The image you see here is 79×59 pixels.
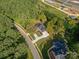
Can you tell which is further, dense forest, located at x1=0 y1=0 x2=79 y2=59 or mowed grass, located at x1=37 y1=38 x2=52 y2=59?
mowed grass, located at x1=37 y1=38 x2=52 y2=59

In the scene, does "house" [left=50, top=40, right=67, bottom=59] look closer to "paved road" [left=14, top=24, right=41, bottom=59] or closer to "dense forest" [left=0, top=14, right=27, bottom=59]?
"paved road" [left=14, top=24, right=41, bottom=59]

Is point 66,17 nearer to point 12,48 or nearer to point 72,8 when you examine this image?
point 72,8

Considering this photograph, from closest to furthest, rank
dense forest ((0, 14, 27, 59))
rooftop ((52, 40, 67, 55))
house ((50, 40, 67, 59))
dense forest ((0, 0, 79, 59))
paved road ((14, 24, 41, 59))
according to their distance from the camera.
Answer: dense forest ((0, 14, 27, 59)) → dense forest ((0, 0, 79, 59)) → paved road ((14, 24, 41, 59)) → house ((50, 40, 67, 59)) → rooftop ((52, 40, 67, 55))

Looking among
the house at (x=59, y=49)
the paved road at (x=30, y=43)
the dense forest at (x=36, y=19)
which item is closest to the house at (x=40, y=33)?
the dense forest at (x=36, y=19)

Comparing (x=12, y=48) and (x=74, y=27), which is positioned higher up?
(x=12, y=48)

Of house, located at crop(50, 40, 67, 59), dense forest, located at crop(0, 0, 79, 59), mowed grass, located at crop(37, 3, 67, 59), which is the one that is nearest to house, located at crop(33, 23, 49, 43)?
dense forest, located at crop(0, 0, 79, 59)

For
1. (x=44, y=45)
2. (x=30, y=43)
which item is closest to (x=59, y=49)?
(x=44, y=45)

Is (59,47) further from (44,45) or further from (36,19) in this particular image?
(36,19)

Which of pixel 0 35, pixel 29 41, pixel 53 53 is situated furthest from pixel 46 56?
pixel 0 35

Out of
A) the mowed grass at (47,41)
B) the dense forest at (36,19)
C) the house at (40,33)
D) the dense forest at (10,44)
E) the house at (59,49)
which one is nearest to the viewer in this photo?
the dense forest at (10,44)

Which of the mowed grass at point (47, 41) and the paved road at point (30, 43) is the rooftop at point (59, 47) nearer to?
the mowed grass at point (47, 41)

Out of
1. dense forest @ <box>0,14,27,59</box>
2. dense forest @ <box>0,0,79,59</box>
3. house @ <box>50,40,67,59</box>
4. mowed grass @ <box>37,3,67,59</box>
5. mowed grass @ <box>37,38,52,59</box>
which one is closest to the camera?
dense forest @ <box>0,14,27,59</box>
